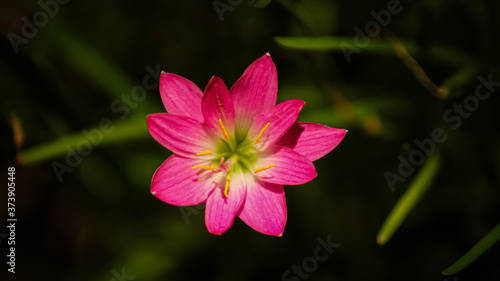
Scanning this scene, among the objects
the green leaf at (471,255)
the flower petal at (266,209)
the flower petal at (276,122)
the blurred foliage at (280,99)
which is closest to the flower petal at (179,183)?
the flower petal at (266,209)

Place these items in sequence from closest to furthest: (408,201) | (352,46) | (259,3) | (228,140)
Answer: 1. (259,3)
2. (228,140)
3. (408,201)
4. (352,46)

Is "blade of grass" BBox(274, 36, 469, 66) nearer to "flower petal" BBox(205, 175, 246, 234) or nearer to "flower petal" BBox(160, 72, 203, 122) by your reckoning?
"flower petal" BBox(160, 72, 203, 122)

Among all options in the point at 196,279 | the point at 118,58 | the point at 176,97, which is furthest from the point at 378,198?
the point at 118,58

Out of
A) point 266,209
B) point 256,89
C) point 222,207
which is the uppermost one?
point 256,89

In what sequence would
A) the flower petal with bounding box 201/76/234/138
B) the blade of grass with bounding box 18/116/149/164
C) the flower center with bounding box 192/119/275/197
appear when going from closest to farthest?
the flower petal with bounding box 201/76/234/138, the flower center with bounding box 192/119/275/197, the blade of grass with bounding box 18/116/149/164

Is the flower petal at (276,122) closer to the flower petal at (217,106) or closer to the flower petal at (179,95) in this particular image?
the flower petal at (217,106)

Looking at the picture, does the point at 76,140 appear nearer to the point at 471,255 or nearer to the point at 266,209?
the point at 266,209

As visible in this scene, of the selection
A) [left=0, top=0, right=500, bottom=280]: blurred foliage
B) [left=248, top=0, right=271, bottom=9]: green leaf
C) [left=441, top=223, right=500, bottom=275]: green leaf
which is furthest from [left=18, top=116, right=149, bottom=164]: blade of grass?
[left=441, top=223, right=500, bottom=275]: green leaf

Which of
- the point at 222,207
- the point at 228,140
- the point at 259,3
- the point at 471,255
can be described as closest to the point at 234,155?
the point at 228,140

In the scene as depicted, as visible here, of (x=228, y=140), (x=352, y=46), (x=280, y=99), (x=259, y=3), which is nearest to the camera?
(x=259, y=3)
